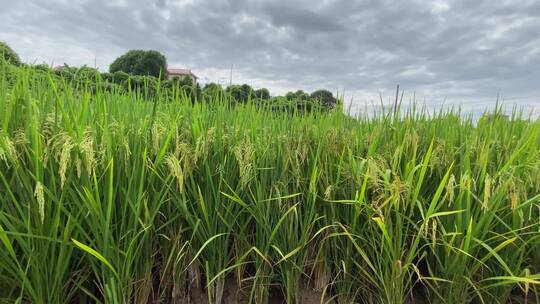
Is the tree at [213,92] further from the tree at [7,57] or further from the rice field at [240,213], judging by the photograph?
the tree at [7,57]

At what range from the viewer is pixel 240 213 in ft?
5.69

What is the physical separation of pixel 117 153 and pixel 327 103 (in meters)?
1.98

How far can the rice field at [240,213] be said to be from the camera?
138 centimetres

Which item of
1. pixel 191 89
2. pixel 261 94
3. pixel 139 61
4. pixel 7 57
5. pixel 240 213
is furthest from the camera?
pixel 139 61

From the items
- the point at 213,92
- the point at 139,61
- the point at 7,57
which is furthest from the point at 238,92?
the point at 139,61

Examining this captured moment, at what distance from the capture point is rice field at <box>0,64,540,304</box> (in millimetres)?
1376

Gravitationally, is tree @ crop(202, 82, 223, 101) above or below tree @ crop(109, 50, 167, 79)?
below

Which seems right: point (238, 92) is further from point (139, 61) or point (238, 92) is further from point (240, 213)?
point (139, 61)

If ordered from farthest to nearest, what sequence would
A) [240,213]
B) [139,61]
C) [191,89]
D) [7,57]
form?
[139,61]
[7,57]
[191,89]
[240,213]

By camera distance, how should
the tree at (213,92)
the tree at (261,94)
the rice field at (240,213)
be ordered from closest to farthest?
the rice field at (240,213) < the tree at (213,92) < the tree at (261,94)

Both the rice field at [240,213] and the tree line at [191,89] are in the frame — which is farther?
the tree line at [191,89]

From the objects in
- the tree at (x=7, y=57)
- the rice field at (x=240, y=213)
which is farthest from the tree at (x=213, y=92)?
the tree at (x=7, y=57)

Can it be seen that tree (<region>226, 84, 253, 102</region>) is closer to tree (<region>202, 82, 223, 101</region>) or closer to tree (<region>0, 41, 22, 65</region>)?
tree (<region>202, 82, 223, 101</region>)

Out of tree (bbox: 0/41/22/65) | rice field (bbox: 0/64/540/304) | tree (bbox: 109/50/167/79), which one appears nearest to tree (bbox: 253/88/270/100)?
rice field (bbox: 0/64/540/304)
